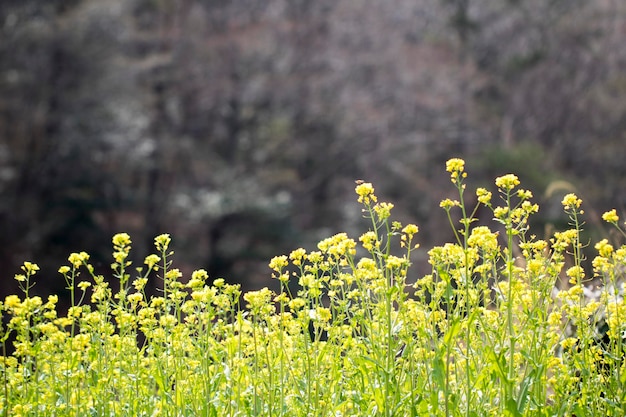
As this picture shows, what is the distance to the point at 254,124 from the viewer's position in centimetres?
1410

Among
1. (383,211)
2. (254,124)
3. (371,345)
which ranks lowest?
(371,345)

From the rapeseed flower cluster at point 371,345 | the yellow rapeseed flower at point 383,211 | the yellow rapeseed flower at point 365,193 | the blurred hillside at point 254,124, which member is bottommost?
the rapeseed flower cluster at point 371,345

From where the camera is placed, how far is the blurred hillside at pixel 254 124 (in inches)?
483

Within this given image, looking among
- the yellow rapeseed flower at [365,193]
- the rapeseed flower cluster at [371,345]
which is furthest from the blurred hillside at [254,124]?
the yellow rapeseed flower at [365,193]

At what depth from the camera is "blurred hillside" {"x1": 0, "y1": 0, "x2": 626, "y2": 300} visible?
12.3 metres

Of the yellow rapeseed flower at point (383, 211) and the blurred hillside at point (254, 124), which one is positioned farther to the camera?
the blurred hillside at point (254, 124)

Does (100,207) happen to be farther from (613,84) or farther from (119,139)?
(613,84)

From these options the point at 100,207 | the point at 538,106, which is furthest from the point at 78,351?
the point at 538,106

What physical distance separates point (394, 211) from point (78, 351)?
1230 cm

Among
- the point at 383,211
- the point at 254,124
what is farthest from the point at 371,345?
the point at 254,124

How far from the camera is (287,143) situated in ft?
47.0

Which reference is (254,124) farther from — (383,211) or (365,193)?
(383,211)

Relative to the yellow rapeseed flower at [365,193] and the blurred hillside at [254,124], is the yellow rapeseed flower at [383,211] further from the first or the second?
the blurred hillside at [254,124]

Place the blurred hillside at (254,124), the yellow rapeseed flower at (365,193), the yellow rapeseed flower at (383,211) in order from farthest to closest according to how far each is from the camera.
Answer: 1. the blurred hillside at (254,124)
2. the yellow rapeseed flower at (365,193)
3. the yellow rapeseed flower at (383,211)
